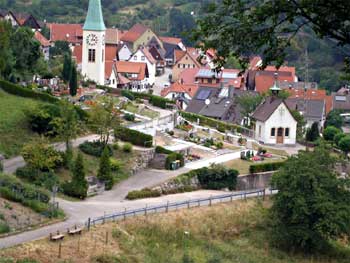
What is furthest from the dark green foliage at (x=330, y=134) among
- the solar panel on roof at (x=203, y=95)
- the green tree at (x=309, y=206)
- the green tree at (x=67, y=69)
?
the green tree at (x=309, y=206)

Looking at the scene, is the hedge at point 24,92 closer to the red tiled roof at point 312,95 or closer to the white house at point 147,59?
the red tiled roof at point 312,95

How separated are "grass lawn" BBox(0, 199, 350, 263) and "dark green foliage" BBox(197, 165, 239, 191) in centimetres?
297

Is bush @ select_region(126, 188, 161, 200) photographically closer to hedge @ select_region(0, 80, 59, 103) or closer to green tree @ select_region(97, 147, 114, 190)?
green tree @ select_region(97, 147, 114, 190)

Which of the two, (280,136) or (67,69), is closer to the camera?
(280,136)

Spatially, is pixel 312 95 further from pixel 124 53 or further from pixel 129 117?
pixel 129 117

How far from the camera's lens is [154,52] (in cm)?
10606

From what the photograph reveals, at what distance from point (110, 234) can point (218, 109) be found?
3997cm

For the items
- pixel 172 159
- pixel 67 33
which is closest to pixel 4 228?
pixel 172 159

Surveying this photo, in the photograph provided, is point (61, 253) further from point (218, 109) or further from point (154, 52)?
point (154, 52)

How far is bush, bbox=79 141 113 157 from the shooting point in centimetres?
3975

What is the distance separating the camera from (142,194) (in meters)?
35.4

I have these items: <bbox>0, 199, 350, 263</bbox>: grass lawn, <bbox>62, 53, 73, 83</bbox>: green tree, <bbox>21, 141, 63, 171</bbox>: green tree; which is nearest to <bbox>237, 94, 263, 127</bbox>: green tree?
<bbox>62, 53, 73, 83</bbox>: green tree

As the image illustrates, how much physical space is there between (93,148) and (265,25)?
3096 centimetres

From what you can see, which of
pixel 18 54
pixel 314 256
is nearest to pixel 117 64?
pixel 18 54
